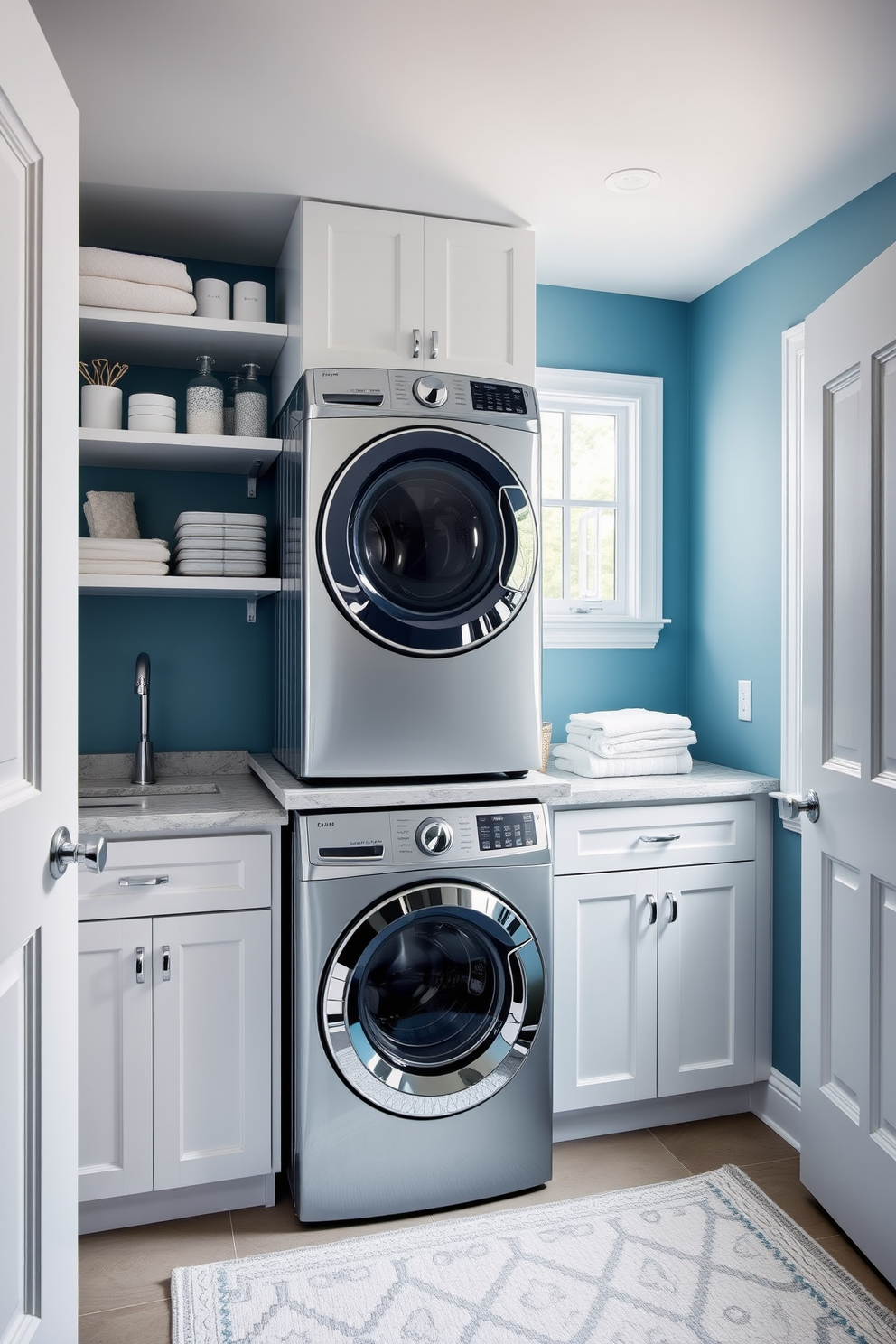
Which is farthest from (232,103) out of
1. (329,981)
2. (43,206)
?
(329,981)

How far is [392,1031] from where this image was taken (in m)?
2.17

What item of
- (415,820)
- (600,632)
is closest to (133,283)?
(415,820)

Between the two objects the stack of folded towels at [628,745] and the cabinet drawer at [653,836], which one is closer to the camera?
the cabinet drawer at [653,836]

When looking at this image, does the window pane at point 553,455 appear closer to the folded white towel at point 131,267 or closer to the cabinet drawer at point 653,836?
the cabinet drawer at point 653,836

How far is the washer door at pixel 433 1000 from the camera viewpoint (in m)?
2.11

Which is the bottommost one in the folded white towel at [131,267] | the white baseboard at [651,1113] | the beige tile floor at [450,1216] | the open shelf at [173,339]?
the beige tile floor at [450,1216]

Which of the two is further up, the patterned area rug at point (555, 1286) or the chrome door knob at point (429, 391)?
the chrome door knob at point (429, 391)

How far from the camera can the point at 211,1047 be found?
213cm

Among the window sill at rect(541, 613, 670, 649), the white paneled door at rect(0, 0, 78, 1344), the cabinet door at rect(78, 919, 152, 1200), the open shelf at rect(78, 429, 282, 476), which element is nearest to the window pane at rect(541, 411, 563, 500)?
the window sill at rect(541, 613, 670, 649)

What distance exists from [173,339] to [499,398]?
88 cm

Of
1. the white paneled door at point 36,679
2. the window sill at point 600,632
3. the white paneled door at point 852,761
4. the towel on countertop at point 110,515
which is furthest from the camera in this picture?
the window sill at point 600,632

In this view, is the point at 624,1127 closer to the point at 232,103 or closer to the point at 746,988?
the point at 746,988

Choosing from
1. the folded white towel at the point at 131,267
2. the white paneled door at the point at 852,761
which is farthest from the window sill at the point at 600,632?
the folded white towel at the point at 131,267

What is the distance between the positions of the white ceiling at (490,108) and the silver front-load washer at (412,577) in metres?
0.51
